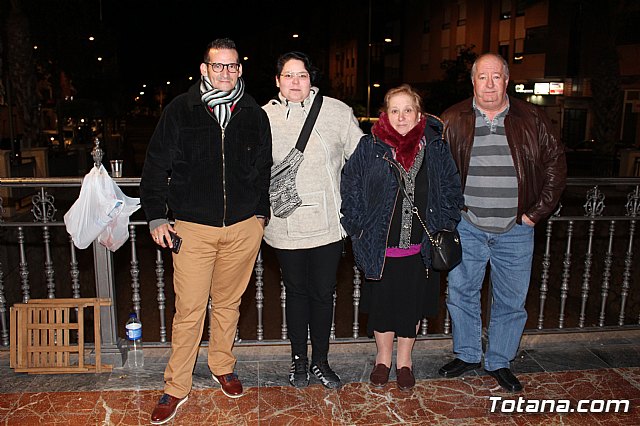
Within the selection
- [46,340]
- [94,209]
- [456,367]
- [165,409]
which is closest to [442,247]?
[456,367]

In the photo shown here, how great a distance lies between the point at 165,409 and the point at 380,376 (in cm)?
138

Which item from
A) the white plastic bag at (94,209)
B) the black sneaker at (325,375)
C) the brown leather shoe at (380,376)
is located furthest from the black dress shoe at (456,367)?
the white plastic bag at (94,209)

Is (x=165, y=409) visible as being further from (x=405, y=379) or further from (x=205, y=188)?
(x=405, y=379)

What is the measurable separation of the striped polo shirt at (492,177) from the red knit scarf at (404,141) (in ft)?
1.37

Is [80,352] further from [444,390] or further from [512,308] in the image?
[512,308]

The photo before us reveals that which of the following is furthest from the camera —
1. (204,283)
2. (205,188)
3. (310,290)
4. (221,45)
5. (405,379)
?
(405,379)

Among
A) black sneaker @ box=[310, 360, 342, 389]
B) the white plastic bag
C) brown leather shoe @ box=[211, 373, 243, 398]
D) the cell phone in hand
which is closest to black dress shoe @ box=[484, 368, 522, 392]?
black sneaker @ box=[310, 360, 342, 389]

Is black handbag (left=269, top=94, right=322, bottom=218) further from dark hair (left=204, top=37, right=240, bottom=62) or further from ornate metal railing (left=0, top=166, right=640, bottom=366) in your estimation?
ornate metal railing (left=0, top=166, right=640, bottom=366)

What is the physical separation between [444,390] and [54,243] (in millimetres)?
10536

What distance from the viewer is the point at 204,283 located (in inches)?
132

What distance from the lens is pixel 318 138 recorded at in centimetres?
342

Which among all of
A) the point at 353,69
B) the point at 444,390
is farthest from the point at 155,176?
the point at 353,69

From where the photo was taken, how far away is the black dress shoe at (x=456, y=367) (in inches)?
154

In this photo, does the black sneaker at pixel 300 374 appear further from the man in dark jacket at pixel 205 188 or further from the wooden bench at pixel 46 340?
the wooden bench at pixel 46 340
